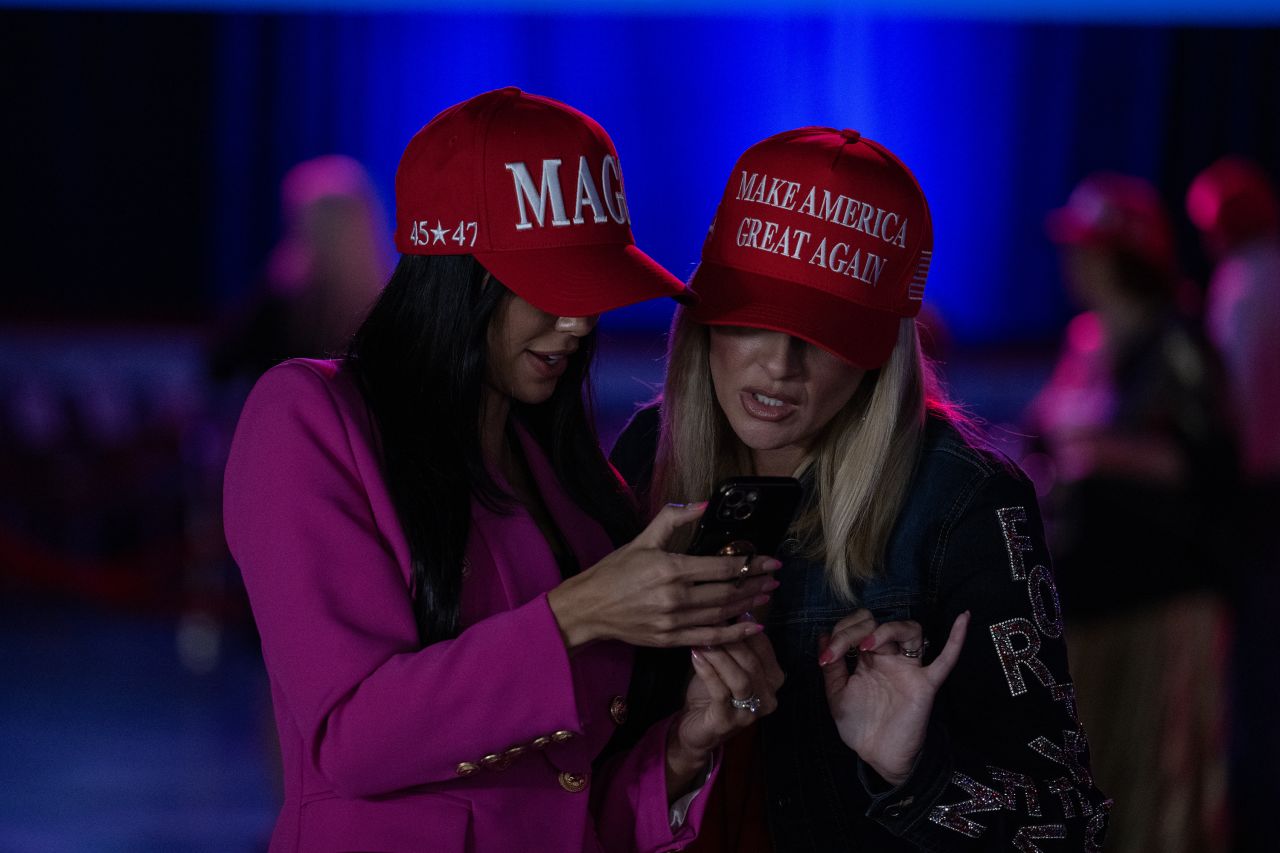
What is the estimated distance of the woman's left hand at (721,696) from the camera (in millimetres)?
1789

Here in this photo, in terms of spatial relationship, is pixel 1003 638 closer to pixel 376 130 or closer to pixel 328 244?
pixel 328 244

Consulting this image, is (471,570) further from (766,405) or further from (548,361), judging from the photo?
(766,405)

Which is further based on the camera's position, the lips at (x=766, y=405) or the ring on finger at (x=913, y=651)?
the lips at (x=766, y=405)

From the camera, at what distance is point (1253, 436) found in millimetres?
4781

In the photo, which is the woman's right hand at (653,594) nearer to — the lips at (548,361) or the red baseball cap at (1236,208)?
the lips at (548,361)

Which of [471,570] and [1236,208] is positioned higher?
[1236,208]

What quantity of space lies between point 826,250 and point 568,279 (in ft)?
1.39

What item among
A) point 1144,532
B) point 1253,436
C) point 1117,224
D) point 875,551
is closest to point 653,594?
point 875,551

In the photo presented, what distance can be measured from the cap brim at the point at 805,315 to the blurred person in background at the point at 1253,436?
2828 millimetres

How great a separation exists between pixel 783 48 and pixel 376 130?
7.91 feet

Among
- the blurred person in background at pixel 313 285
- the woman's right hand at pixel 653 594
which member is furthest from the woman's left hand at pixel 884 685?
the blurred person in background at pixel 313 285

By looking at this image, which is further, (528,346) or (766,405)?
(766,405)

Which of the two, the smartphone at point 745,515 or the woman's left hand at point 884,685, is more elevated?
the smartphone at point 745,515

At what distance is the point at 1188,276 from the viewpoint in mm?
8734
